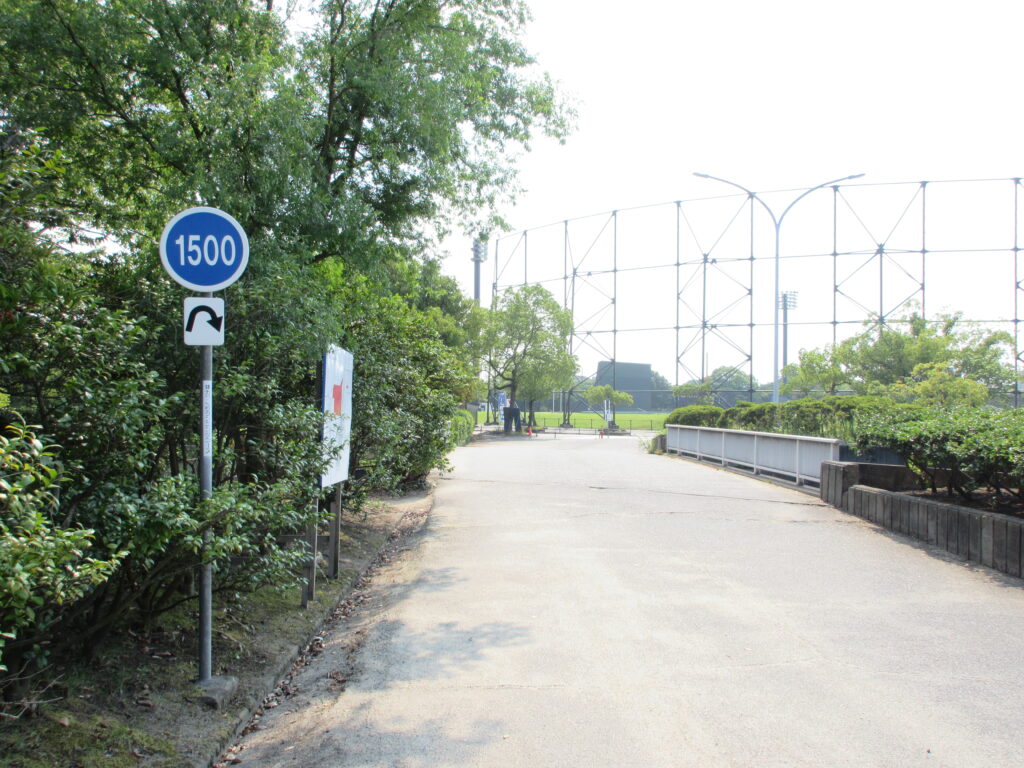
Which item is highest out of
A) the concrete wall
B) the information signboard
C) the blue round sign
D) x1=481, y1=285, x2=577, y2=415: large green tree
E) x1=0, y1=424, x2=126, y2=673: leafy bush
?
x1=481, y1=285, x2=577, y2=415: large green tree

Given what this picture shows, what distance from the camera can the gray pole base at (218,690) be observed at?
4.16m

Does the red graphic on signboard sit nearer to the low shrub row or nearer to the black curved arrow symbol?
the black curved arrow symbol

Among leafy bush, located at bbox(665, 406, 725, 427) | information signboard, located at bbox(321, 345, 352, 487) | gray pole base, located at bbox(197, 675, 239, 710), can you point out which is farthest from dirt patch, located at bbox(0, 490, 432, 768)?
leafy bush, located at bbox(665, 406, 725, 427)

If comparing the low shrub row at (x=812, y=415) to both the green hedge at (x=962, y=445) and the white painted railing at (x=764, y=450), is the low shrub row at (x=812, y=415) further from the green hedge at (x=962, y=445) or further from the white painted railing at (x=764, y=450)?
the green hedge at (x=962, y=445)

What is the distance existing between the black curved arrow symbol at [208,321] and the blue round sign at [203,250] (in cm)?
15

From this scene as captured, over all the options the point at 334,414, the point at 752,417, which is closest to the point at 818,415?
the point at 752,417

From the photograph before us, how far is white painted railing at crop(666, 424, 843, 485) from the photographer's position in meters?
13.6

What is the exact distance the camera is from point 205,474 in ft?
13.9

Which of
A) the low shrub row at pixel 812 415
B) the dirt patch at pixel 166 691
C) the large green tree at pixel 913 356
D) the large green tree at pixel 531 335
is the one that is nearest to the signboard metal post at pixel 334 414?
the dirt patch at pixel 166 691

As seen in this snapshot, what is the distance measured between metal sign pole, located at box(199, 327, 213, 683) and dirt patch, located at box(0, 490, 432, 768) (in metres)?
0.12

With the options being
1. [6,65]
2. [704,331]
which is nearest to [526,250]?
[704,331]

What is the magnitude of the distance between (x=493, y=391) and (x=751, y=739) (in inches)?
1748

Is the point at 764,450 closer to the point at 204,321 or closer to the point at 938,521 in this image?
the point at 938,521

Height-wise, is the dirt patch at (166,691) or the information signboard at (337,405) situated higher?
the information signboard at (337,405)
